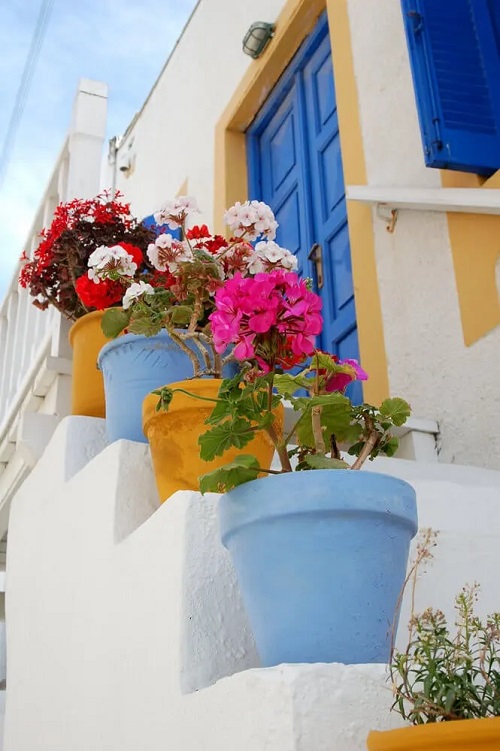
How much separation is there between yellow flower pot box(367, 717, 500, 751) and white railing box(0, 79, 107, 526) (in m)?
2.42

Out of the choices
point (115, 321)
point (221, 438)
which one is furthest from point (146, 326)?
point (221, 438)

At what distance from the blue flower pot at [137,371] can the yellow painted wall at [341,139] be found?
4.49ft

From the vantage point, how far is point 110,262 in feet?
8.54

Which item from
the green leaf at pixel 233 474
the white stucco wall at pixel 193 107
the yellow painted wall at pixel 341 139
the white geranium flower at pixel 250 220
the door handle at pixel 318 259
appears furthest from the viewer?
the white stucco wall at pixel 193 107

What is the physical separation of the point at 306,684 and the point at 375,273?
2651 mm

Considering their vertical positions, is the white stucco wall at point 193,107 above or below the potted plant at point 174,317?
above

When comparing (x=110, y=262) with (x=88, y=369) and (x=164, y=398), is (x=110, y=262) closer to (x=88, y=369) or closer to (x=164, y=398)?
(x=88, y=369)

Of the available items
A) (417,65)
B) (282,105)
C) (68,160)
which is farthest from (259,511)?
(282,105)

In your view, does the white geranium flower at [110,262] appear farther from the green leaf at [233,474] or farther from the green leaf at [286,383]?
the green leaf at [233,474]

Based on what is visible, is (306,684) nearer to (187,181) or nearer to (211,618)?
(211,618)

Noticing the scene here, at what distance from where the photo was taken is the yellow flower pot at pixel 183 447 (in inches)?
73.3

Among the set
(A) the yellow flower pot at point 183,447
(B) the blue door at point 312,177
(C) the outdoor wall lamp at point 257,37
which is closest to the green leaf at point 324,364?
(A) the yellow flower pot at point 183,447

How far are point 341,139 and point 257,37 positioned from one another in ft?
4.32

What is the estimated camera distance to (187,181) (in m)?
6.22
